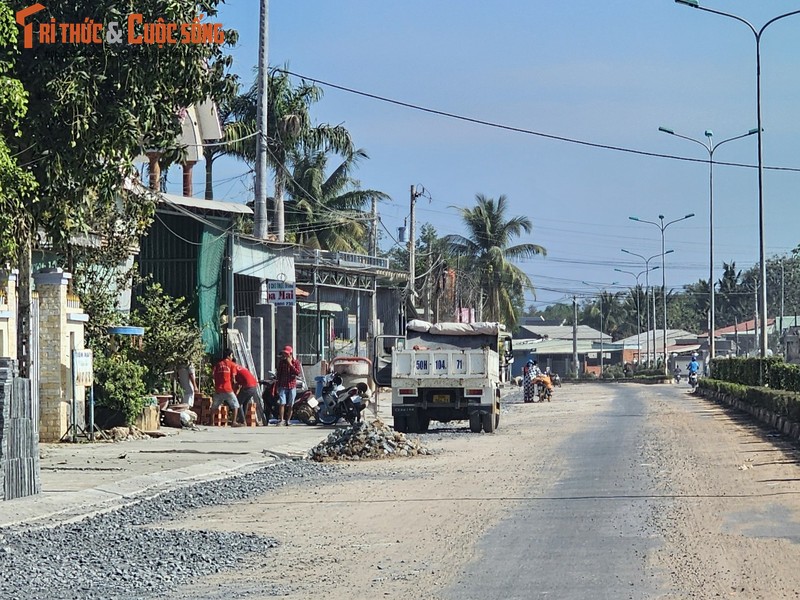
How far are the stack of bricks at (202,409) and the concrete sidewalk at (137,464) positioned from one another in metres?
1.65

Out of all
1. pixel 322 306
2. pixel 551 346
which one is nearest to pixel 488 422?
pixel 322 306

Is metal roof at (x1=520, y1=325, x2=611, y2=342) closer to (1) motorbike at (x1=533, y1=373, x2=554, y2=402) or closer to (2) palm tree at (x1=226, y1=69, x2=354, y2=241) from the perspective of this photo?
(1) motorbike at (x1=533, y1=373, x2=554, y2=402)

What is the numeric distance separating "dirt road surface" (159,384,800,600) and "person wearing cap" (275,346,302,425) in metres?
7.77

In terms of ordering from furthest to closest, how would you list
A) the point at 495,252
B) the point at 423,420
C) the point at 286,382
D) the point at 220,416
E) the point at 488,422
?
1. the point at 495,252
2. the point at 286,382
3. the point at 220,416
4. the point at 423,420
5. the point at 488,422

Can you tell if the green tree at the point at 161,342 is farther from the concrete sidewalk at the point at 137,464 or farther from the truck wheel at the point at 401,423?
the truck wheel at the point at 401,423

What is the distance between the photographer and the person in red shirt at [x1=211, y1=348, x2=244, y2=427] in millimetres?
26391

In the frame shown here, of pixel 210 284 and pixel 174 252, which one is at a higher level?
pixel 174 252

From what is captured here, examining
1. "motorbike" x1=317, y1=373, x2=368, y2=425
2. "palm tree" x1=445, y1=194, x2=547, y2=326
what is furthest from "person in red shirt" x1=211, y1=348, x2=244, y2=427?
"palm tree" x1=445, y1=194, x2=547, y2=326

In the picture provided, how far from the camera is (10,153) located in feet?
47.5

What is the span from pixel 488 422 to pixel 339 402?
11.0ft

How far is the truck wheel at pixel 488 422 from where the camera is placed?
25984 millimetres

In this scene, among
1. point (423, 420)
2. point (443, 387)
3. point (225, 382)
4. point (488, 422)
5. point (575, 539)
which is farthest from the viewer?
point (225, 382)

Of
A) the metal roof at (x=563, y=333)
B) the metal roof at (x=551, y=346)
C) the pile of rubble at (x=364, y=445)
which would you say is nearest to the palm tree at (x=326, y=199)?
Result: the pile of rubble at (x=364, y=445)

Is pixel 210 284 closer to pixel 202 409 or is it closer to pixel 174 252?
pixel 174 252
